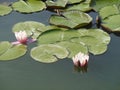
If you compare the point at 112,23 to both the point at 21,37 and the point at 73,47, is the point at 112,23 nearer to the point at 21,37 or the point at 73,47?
the point at 73,47

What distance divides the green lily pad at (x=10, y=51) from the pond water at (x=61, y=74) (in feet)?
0.10

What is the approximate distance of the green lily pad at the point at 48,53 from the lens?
1.98 metres

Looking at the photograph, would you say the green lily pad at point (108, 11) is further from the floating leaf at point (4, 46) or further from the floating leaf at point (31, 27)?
the floating leaf at point (4, 46)

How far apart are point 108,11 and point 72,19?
0.30 meters

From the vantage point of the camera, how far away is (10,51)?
2055 mm

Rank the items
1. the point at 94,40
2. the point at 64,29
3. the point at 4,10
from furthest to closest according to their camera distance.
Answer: the point at 4,10
the point at 64,29
the point at 94,40

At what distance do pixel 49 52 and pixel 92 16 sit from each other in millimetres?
593

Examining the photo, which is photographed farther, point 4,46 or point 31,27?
point 31,27

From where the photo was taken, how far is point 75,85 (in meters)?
1.79

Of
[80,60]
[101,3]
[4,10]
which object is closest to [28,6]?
[4,10]

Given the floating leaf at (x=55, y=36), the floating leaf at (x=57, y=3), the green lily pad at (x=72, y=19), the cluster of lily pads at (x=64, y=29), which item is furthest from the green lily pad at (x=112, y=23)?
the floating leaf at (x=57, y=3)

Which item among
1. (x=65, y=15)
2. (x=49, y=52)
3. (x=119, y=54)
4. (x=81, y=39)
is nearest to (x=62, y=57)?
(x=49, y=52)

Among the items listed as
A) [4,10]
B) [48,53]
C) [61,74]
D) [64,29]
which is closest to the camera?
[61,74]

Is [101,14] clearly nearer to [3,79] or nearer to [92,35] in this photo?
[92,35]
